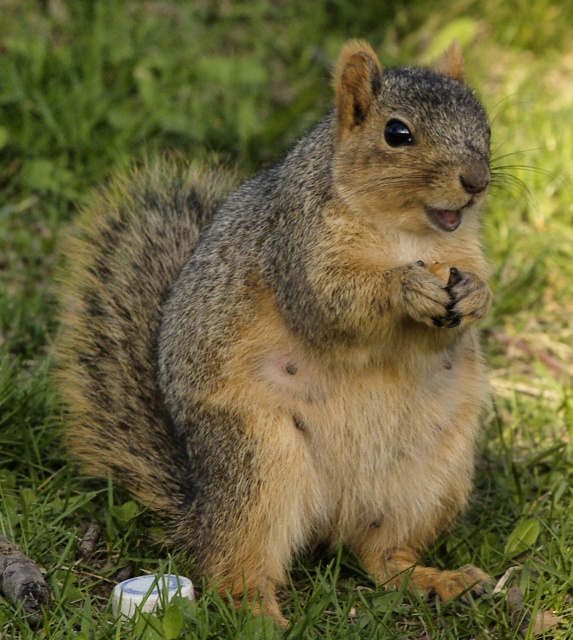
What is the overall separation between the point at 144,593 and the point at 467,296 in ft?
3.03

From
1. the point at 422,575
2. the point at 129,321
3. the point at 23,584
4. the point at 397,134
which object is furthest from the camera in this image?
the point at 129,321

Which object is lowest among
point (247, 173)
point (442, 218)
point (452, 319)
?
point (247, 173)

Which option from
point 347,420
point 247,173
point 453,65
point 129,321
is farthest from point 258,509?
point 247,173

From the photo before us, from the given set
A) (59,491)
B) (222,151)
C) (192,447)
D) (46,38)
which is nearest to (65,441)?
(59,491)

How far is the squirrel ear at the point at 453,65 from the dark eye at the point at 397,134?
18.2 inches

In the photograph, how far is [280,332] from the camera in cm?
235

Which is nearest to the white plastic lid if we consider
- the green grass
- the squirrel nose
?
the green grass

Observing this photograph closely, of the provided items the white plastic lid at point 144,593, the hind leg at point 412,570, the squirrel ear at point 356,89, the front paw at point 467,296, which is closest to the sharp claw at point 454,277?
the front paw at point 467,296

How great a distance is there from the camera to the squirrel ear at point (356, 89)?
236 centimetres

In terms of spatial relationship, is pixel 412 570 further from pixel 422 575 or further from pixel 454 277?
pixel 454 277

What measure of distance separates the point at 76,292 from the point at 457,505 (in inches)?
A: 44.0

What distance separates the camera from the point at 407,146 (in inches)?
88.9

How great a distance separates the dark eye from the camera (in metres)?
2.27

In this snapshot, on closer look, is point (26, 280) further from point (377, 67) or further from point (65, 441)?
point (377, 67)
